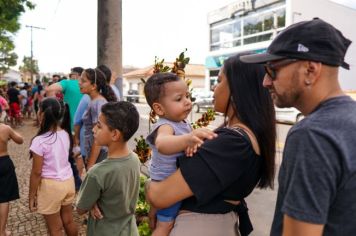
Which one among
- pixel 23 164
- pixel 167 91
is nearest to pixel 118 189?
pixel 167 91

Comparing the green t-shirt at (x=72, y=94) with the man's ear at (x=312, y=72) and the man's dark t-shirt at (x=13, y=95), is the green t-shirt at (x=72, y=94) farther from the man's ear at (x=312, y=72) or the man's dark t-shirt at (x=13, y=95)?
the man's dark t-shirt at (x=13, y=95)

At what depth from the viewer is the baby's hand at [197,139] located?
154 centimetres

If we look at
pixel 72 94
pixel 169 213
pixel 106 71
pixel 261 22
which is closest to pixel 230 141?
pixel 169 213

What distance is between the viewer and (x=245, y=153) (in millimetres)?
1552

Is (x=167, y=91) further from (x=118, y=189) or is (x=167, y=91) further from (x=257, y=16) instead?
(x=257, y=16)

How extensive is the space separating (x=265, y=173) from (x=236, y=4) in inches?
1230

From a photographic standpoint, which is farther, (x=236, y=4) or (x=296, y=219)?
(x=236, y=4)

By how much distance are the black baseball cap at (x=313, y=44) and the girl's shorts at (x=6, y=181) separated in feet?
11.9

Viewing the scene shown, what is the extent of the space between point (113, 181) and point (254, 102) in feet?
4.20

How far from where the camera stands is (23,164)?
8250mm

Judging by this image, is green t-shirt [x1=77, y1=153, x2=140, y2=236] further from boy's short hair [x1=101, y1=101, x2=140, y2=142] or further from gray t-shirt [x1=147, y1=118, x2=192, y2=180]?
gray t-shirt [x1=147, y1=118, x2=192, y2=180]

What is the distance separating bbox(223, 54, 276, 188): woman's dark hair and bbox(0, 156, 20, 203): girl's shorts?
3224 millimetres

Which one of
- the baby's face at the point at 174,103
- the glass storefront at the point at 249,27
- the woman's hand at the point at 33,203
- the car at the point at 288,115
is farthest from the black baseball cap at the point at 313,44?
the glass storefront at the point at 249,27

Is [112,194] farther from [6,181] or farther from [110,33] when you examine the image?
[110,33]
